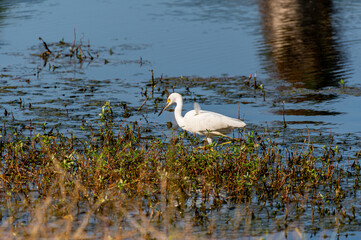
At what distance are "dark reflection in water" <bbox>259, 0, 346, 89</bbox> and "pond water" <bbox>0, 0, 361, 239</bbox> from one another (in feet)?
0.10

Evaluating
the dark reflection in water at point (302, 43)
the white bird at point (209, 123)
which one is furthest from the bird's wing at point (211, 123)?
the dark reflection in water at point (302, 43)

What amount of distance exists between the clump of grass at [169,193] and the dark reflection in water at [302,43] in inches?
234

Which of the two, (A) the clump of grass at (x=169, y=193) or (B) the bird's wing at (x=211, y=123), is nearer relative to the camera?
(A) the clump of grass at (x=169, y=193)

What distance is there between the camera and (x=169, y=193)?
6996 mm

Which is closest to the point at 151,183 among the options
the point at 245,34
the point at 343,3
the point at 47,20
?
the point at 245,34

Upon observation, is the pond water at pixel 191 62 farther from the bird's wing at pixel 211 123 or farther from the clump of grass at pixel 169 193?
the clump of grass at pixel 169 193

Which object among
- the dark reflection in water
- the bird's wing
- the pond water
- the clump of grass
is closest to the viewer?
the clump of grass

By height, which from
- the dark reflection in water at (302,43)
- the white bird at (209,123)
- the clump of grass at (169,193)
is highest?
the dark reflection in water at (302,43)

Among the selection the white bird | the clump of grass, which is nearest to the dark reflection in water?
the white bird

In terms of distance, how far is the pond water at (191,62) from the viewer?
36.4 ft

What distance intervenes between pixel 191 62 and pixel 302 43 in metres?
4.07

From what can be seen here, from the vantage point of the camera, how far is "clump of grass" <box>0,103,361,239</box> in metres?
6.20

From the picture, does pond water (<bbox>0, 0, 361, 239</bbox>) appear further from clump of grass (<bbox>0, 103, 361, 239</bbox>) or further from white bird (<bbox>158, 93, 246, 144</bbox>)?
clump of grass (<bbox>0, 103, 361, 239</bbox>)

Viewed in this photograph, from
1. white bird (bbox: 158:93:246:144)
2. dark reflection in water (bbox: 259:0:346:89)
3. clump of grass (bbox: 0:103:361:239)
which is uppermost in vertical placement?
dark reflection in water (bbox: 259:0:346:89)
